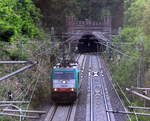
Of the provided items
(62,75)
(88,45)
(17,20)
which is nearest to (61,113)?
(62,75)

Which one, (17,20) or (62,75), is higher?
(17,20)

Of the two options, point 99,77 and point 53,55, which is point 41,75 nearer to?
point 53,55

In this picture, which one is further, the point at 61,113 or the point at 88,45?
the point at 88,45

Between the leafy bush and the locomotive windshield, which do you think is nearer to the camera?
the locomotive windshield

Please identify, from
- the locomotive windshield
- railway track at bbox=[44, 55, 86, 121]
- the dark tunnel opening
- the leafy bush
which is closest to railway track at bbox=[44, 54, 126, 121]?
railway track at bbox=[44, 55, 86, 121]

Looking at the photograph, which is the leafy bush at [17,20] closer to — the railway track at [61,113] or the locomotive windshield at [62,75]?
the locomotive windshield at [62,75]

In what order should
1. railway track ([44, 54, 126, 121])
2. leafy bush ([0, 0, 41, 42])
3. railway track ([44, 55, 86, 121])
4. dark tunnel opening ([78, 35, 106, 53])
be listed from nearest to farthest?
railway track ([44, 55, 86, 121]) → railway track ([44, 54, 126, 121]) → leafy bush ([0, 0, 41, 42]) → dark tunnel opening ([78, 35, 106, 53])

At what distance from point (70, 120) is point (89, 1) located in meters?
33.9

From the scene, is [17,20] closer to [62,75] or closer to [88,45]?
[62,75]

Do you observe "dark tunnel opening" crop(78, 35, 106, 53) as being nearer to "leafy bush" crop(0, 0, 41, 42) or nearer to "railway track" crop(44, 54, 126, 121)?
"leafy bush" crop(0, 0, 41, 42)

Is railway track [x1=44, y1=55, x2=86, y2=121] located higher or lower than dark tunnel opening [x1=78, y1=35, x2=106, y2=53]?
lower

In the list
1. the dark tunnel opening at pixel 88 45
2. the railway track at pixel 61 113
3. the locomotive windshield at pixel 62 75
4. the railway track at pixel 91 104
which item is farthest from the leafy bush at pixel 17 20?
the dark tunnel opening at pixel 88 45

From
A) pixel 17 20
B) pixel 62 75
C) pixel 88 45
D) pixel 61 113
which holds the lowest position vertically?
pixel 61 113

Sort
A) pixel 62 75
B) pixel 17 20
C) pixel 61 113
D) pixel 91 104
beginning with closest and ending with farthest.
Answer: pixel 61 113, pixel 62 75, pixel 91 104, pixel 17 20
